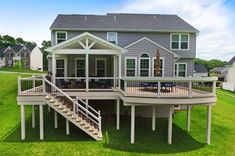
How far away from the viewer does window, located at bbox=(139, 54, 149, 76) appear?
18822 mm

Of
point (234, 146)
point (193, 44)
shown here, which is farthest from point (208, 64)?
point (234, 146)

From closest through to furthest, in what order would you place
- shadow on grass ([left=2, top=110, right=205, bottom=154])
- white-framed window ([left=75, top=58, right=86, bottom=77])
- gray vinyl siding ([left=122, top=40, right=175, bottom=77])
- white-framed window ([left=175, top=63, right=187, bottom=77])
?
shadow on grass ([left=2, top=110, right=205, bottom=154])
gray vinyl siding ([left=122, top=40, right=175, bottom=77])
white-framed window ([left=75, top=58, right=86, bottom=77])
white-framed window ([left=175, top=63, right=187, bottom=77])

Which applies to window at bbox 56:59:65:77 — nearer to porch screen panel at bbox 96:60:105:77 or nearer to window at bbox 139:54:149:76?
porch screen panel at bbox 96:60:105:77

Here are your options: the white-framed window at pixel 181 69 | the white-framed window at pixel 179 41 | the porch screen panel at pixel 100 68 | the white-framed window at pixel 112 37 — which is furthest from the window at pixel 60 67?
the white-framed window at pixel 181 69

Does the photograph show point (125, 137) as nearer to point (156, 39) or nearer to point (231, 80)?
point (156, 39)

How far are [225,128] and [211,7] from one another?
996 cm

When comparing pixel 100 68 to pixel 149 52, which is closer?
pixel 149 52

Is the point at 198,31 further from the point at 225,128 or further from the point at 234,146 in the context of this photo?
the point at 234,146

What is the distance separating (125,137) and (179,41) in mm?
11050

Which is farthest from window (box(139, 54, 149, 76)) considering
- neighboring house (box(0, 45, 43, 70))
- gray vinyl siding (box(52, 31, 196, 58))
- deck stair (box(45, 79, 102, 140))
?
neighboring house (box(0, 45, 43, 70))

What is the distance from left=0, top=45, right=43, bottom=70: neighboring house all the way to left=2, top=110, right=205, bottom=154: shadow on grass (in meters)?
55.1

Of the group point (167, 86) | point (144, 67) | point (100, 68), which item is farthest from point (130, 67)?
point (167, 86)

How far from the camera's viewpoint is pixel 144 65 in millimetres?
19000

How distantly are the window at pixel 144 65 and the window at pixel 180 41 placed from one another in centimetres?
379
